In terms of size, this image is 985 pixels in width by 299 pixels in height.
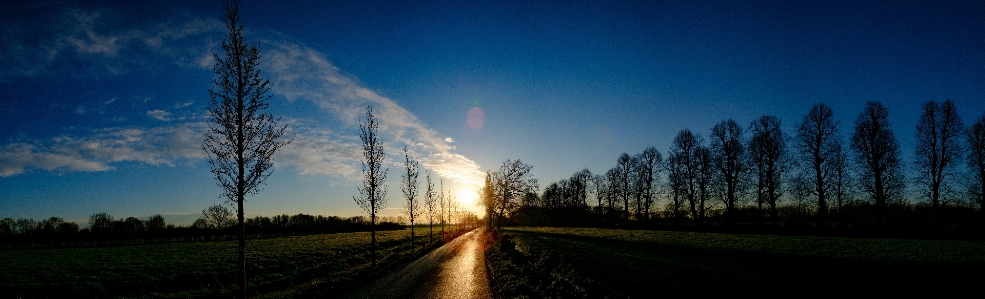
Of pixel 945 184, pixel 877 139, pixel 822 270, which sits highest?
pixel 877 139

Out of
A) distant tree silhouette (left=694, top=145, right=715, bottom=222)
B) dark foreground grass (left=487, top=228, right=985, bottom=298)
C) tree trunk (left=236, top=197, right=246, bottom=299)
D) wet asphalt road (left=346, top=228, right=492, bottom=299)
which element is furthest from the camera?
distant tree silhouette (left=694, top=145, right=715, bottom=222)

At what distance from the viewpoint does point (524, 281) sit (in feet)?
58.2

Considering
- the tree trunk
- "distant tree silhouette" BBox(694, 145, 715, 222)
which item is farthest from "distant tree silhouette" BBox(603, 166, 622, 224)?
the tree trunk

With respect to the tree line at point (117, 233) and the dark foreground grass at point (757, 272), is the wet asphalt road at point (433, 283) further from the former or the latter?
the tree line at point (117, 233)

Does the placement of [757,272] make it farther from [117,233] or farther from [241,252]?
[117,233]

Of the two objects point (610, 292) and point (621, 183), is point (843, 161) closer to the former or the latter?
point (621, 183)

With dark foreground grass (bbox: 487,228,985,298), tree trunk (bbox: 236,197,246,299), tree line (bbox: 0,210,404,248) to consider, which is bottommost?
tree line (bbox: 0,210,404,248)

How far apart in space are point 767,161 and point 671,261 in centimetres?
3222

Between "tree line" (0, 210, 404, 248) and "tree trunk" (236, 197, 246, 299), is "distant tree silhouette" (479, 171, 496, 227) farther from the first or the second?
"tree trunk" (236, 197, 246, 299)

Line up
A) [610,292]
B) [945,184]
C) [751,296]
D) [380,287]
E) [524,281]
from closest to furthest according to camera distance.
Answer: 1. [751,296]
2. [610,292]
3. [524,281]
4. [380,287]
5. [945,184]

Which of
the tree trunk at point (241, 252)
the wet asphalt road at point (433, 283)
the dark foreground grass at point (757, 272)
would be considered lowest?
the wet asphalt road at point (433, 283)

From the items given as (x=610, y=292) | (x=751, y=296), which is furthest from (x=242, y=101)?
(x=751, y=296)

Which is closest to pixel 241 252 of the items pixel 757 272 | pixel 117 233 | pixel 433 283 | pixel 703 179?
pixel 433 283

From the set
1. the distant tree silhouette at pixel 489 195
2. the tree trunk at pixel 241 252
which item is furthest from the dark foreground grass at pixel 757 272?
the distant tree silhouette at pixel 489 195
